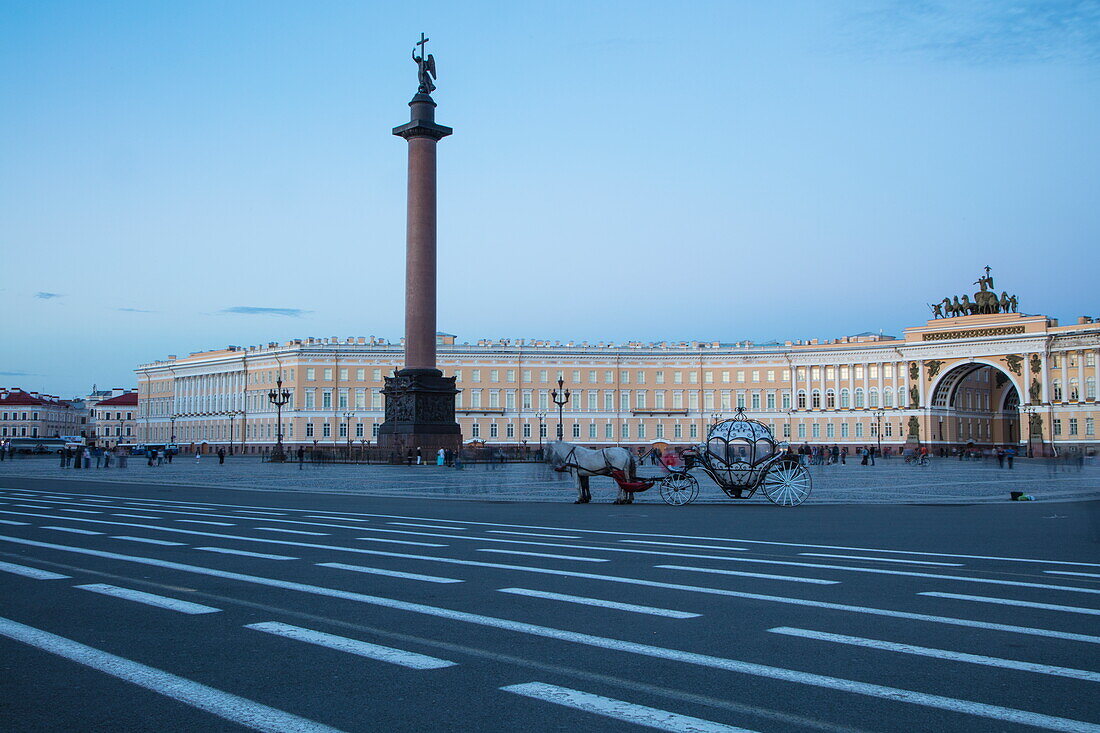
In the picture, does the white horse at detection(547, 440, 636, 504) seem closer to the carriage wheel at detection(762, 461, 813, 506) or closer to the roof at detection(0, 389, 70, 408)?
the carriage wheel at detection(762, 461, 813, 506)

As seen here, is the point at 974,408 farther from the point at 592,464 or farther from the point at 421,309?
the point at 592,464

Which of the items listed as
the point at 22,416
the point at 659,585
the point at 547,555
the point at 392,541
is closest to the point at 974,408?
the point at 392,541

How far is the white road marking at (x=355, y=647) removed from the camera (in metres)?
7.04

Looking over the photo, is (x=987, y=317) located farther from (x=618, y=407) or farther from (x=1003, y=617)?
(x=1003, y=617)

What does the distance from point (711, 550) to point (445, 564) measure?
13.0 feet

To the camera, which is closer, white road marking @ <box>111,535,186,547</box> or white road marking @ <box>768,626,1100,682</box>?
white road marking @ <box>768,626,1100,682</box>

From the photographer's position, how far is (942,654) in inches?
286

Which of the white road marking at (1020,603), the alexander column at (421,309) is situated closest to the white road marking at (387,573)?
the white road marking at (1020,603)

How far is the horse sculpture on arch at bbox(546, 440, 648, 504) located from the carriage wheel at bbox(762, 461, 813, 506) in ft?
11.2

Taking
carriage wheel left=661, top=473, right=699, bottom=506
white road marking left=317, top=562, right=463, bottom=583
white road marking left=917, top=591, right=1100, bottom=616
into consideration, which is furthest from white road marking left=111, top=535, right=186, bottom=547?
carriage wheel left=661, top=473, right=699, bottom=506

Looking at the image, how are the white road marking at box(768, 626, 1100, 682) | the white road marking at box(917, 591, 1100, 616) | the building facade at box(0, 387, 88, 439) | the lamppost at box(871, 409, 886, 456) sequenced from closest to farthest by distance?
the white road marking at box(768, 626, 1100, 682) < the white road marking at box(917, 591, 1100, 616) < the lamppost at box(871, 409, 886, 456) < the building facade at box(0, 387, 88, 439)

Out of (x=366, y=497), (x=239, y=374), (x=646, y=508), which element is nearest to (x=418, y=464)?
(x=366, y=497)

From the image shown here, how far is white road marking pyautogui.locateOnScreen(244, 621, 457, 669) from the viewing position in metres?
7.04

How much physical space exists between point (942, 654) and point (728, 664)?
157 cm
